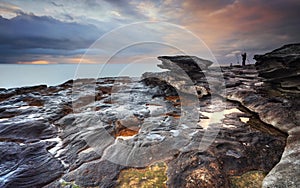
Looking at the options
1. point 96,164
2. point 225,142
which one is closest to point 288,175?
point 225,142

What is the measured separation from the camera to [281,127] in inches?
311

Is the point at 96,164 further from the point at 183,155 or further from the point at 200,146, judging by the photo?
the point at 200,146

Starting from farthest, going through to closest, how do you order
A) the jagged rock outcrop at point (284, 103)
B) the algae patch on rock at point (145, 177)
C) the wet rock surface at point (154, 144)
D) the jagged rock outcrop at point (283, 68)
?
the jagged rock outcrop at point (283, 68)
the wet rock surface at point (154, 144)
the algae patch on rock at point (145, 177)
the jagged rock outcrop at point (284, 103)

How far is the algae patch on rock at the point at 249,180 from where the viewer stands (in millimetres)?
4824

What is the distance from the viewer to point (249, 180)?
4988 mm

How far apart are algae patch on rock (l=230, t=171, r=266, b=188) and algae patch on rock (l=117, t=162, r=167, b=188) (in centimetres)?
186

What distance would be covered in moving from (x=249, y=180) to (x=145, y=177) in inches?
111

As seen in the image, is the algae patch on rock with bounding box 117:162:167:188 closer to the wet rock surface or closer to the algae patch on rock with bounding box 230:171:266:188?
the wet rock surface

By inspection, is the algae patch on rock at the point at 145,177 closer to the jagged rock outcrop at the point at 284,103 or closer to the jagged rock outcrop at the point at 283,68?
the jagged rock outcrop at the point at 284,103

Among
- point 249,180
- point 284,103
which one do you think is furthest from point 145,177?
point 284,103

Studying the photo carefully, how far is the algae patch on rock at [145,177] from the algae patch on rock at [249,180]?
1.86 meters

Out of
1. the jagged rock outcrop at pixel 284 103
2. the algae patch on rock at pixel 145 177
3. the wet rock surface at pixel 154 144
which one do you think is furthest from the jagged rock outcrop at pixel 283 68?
the algae patch on rock at pixel 145 177

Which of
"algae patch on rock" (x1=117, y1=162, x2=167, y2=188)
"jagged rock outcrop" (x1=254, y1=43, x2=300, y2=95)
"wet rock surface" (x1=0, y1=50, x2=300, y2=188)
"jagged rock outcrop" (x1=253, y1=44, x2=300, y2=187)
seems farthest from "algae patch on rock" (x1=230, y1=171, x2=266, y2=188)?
"jagged rock outcrop" (x1=254, y1=43, x2=300, y2=95)

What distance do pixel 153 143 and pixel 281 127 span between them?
554cm
